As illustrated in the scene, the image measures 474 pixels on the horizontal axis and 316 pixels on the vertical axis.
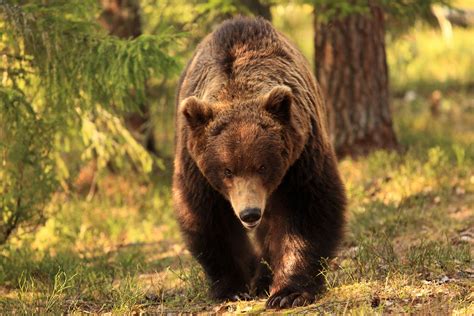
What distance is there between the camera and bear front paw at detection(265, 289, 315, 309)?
6.01m

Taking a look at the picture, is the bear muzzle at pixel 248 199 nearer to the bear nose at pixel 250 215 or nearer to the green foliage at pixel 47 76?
the bear nose at pixel 250 215

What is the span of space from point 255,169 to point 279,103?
477 mm

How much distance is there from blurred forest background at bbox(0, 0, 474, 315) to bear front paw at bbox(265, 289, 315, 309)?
0.10m

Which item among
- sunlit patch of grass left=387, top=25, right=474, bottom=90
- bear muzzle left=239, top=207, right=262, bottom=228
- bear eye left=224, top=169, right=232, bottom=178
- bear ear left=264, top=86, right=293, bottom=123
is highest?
bear ear left=264, top=86, right=293, bottom=123

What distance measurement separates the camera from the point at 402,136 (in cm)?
1245

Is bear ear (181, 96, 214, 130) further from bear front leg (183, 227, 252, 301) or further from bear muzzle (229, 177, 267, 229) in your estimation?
bear front leg (183, 227, 252, 301)

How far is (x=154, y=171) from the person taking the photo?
12.6 meters

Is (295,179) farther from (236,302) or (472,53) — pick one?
(472,53)

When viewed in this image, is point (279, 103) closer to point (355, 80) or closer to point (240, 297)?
point (240, 297)

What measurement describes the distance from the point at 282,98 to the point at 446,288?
1.74 metres

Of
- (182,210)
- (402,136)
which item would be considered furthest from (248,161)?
(402,136)

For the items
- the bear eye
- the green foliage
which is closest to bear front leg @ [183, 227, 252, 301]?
the bear eye

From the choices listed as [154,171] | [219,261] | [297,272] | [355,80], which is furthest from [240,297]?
[154,171]

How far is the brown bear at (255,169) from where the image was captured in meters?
A: 5.69
